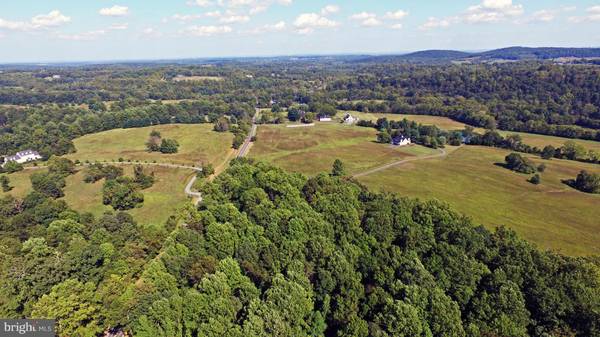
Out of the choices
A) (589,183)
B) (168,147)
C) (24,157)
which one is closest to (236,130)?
(168,147)

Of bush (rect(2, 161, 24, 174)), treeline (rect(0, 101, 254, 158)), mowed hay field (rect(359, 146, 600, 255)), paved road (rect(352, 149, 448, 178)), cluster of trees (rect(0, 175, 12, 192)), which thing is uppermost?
treeline (rect(0, 101, 254, 158))

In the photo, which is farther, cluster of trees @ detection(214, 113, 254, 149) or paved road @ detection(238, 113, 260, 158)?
cluster of trees @ detection(214, 113, 254, 149)

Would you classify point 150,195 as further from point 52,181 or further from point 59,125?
point 59,125

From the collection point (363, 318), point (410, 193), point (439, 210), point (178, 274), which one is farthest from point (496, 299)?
point (410, 193)

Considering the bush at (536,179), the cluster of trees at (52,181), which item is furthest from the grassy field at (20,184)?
the bush at (536,179)

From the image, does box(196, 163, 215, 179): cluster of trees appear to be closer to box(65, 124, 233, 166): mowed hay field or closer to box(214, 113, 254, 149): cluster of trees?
box(65, 124, 233, 166): mowed hay field

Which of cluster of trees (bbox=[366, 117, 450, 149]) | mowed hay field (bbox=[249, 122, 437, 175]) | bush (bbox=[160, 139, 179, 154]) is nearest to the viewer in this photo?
mowed hay field (bbox=[249, 122, 437, 175])

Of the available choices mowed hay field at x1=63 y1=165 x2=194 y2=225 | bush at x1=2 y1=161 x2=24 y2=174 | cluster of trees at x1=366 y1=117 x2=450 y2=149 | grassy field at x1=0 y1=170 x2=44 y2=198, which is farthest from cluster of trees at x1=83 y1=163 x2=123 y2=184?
cluster of trees at x1=366 y1=117 x2=450 y2=149
